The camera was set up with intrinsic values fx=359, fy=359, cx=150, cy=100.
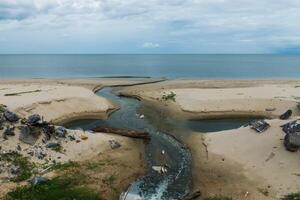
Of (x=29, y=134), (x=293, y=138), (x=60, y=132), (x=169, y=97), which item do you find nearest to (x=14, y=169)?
(x=29, y=134)

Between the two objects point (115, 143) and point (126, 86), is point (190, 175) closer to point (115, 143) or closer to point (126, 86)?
point (115, 143)

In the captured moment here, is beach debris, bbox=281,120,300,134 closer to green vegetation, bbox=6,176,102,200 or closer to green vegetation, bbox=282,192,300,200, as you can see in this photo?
green vegetation, bbox=282,192,300,200

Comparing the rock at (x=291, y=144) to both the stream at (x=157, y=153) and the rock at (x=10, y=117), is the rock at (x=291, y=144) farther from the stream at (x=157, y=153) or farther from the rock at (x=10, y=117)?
the rock at (x=10, y=117)

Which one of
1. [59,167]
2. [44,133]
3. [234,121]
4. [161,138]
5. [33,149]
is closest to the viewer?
[59,167]

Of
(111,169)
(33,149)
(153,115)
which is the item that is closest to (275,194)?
(111,169)

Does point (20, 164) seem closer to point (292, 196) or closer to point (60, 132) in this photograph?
point (60, 132)

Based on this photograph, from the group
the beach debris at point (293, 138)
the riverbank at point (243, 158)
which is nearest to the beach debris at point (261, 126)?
the riverbank at point (243, 158)

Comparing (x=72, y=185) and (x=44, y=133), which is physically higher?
(x=44, y=133)
